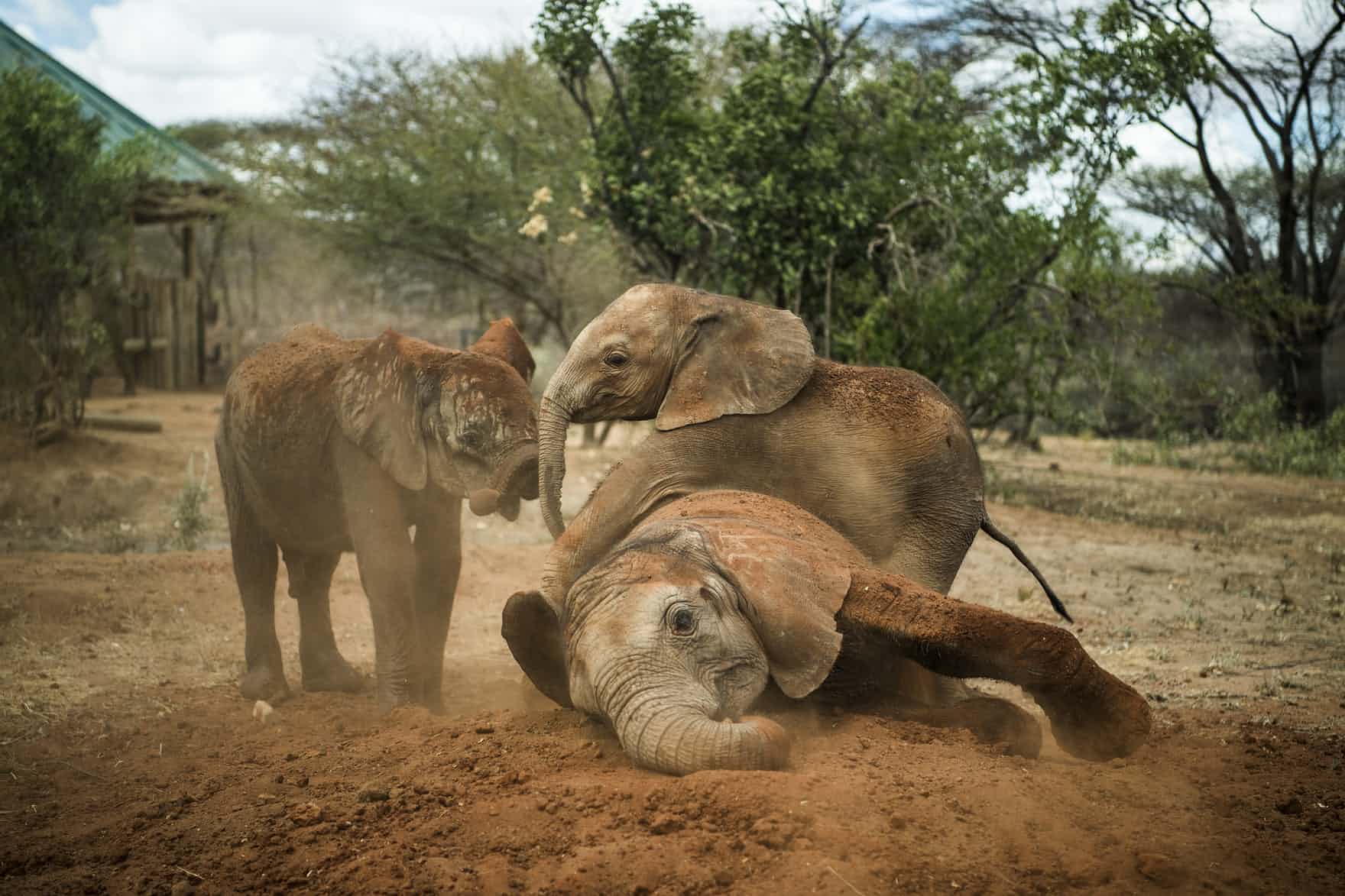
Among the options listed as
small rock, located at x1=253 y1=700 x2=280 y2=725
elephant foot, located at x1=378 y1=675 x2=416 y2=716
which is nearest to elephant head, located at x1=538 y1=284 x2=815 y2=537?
elephant foot, located at x1=378 y1=675 x2=416 y2=716

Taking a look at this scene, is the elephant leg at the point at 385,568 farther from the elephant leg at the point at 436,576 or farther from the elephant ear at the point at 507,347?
the elephant ear at the point at 507,347

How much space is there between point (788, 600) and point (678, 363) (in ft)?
3.77

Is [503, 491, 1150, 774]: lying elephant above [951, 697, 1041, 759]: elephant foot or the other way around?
above

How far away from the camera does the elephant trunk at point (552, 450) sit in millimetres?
4617

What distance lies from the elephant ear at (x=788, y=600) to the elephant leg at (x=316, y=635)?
122 inches

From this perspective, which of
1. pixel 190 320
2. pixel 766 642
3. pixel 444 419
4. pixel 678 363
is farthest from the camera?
pixel 190 320

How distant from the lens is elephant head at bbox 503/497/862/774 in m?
3.33

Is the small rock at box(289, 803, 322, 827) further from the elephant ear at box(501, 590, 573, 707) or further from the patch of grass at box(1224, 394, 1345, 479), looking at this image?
the patch of grass at box(1224, 394, 1345, 479)

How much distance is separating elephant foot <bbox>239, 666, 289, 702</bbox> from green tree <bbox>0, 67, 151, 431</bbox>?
7.58 m

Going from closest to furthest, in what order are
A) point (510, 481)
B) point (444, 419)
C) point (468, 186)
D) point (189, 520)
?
point (510, 481), point (444, 419), point (189, 520), point (468, 186)

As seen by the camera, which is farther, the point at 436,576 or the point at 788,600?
the point at 436,576

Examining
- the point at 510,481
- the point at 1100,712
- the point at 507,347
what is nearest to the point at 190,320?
the point at 507,347

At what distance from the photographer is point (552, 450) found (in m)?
4.66

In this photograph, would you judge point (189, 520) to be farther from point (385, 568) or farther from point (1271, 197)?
point (1271, 197)
